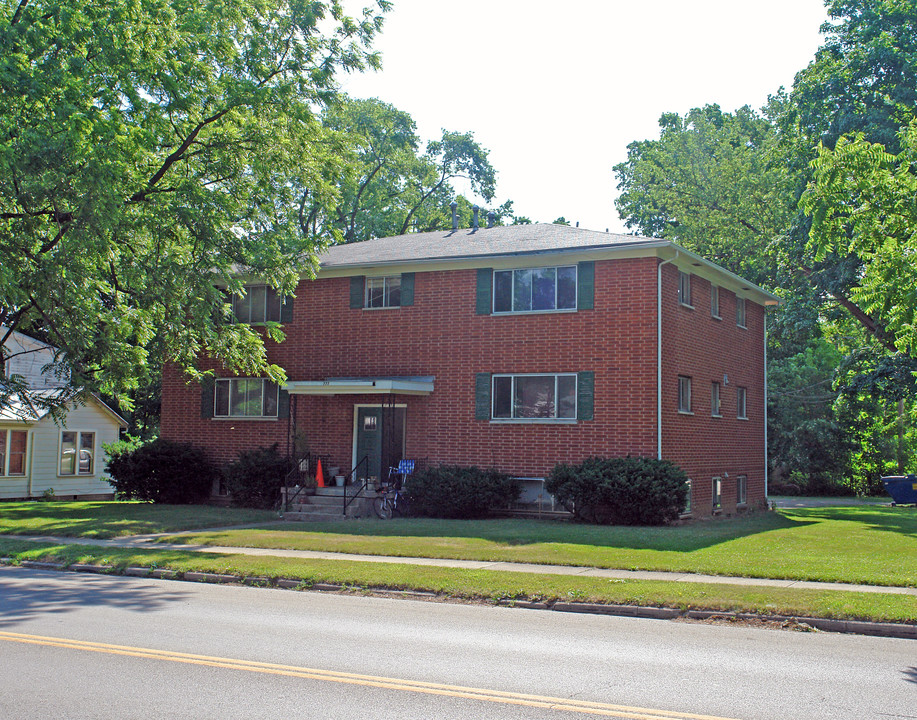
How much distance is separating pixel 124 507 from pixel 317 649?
18265 millimetres

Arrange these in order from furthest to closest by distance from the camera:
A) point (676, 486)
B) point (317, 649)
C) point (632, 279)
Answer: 1. point (632, 279)
2. point (676, 486)
3. point (317, 649)

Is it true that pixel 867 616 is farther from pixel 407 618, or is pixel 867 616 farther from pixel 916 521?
pixel 916 521

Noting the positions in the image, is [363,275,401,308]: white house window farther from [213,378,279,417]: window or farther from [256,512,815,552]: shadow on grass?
[256,512,815,552]: shadow on grass

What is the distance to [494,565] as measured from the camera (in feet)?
46.8

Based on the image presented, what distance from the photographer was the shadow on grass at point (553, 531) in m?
16.9

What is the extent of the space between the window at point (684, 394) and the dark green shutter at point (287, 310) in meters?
10.7

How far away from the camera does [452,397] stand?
23.8 meters

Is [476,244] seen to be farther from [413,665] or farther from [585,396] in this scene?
[413,665]

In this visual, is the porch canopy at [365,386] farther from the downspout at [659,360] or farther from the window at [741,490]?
the window at [741,490]

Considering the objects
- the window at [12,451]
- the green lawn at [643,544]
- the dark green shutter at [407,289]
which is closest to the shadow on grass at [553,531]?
the green lawn at [643,544]

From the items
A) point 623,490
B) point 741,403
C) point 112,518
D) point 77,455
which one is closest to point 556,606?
point 623,490

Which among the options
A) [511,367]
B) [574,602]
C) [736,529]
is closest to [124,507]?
[511,367]

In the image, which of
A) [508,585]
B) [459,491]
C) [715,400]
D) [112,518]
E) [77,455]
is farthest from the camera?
[77,455]

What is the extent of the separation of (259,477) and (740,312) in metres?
14.5
